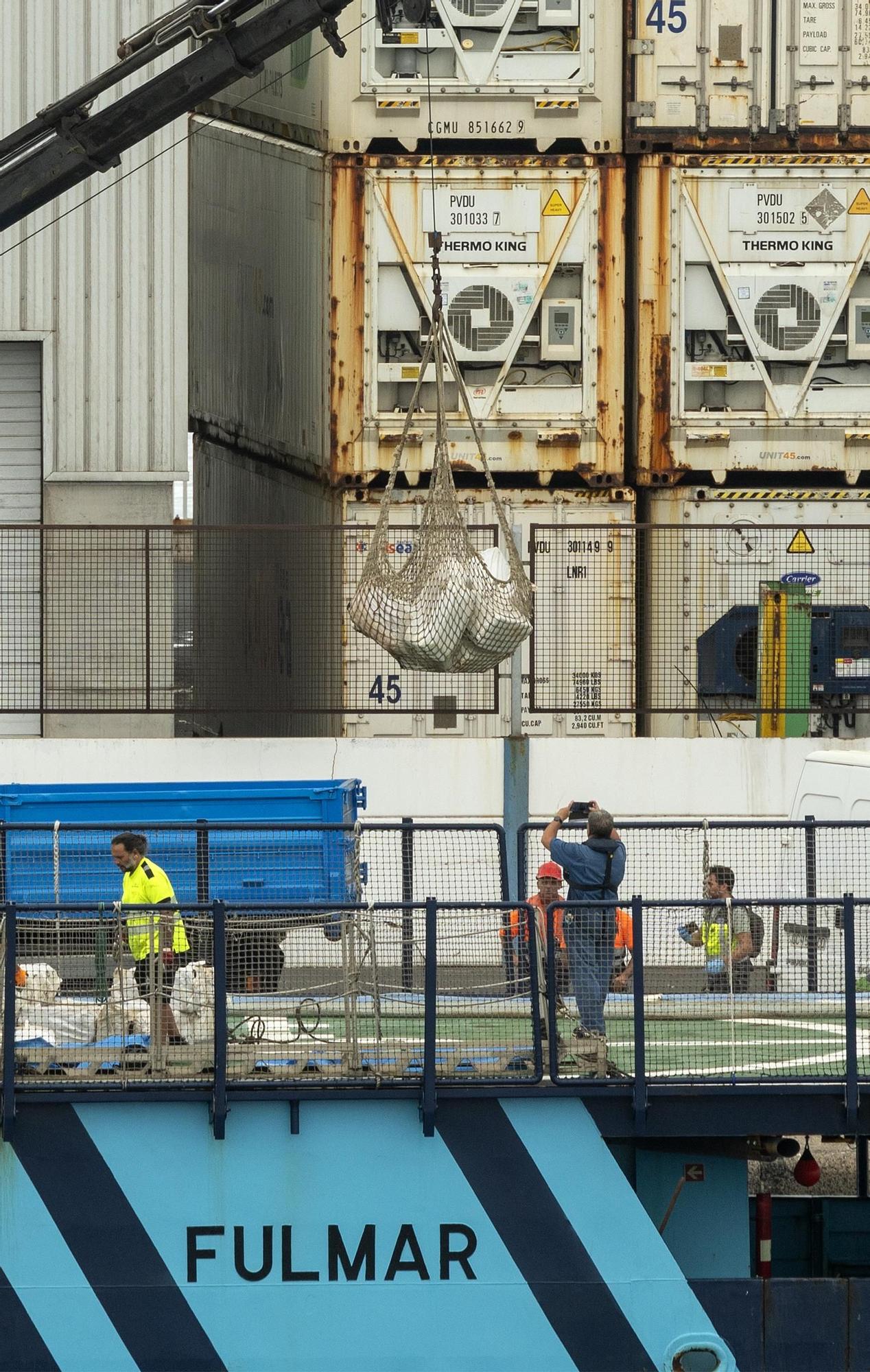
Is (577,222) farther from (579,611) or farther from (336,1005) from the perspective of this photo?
(336,1005)

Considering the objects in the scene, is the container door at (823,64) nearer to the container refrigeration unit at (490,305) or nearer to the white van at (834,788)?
the container refrigeration unit at (490,305)

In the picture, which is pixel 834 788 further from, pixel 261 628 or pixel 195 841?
pixel 261 628

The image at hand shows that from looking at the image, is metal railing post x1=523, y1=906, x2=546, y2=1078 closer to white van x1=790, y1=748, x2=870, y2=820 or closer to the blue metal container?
the blue metal container

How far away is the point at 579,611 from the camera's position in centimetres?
1773

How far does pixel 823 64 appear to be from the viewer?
61.2ft

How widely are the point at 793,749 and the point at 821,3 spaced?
8.35 m

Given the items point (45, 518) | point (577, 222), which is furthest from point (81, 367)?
point (577, 222)

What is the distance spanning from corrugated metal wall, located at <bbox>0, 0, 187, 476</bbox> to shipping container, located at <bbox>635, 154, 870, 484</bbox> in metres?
5.08

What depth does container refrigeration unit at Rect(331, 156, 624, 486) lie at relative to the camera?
725 inches

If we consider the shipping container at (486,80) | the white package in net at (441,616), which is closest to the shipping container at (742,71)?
the shipping container at (486,80)

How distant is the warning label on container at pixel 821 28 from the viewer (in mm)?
18641

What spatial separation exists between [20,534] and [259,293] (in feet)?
15.7

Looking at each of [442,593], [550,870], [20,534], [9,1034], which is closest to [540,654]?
[20,534]

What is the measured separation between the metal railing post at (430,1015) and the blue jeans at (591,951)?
0.85 meters
